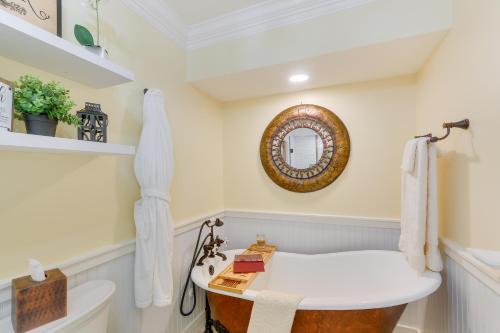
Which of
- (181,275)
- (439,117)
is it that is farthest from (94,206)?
(439,117)

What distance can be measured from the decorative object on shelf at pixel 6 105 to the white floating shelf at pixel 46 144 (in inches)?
1.7

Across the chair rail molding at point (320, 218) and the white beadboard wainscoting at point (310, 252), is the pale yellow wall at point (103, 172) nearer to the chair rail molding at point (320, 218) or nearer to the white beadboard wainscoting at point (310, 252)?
the white beadboard wainscoting at point (310, 252)

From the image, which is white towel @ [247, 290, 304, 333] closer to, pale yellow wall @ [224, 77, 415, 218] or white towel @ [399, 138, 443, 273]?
white towel @ [399, 138, 443, 273]

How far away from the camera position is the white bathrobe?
4.58 feet

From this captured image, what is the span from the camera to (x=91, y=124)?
3.59ft

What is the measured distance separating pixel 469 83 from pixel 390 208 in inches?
46.3

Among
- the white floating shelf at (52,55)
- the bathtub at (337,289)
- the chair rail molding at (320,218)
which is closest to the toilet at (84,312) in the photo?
the bathtub at (337,289)

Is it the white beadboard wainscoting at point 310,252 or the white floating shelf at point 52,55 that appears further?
the white beadboard wainscoting at point 310,252

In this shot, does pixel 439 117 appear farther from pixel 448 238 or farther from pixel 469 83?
pixel 448 238

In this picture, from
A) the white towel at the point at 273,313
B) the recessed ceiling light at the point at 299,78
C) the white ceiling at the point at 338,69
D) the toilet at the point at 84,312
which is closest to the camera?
the toilet at the point at 84,312

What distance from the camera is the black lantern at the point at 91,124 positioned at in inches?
42.3

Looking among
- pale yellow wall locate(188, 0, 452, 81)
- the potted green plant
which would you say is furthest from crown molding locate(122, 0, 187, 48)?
the potted green plant

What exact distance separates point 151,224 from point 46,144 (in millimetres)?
726

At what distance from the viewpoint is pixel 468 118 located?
3.99 ft
